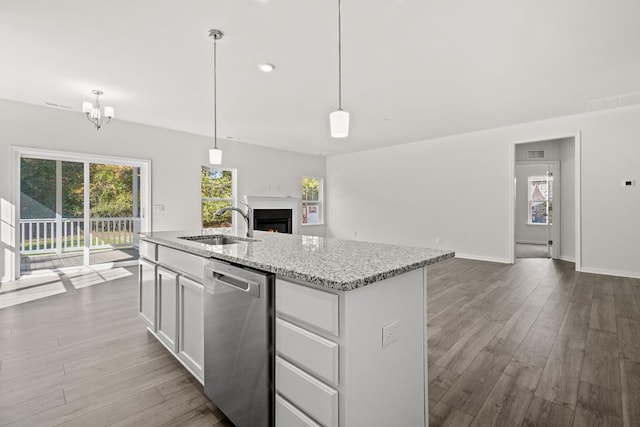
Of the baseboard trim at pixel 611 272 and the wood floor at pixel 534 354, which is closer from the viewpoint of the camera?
the wood floor at pixel 534 354

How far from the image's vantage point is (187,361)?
6.14 ft

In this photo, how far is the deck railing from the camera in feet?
15.2

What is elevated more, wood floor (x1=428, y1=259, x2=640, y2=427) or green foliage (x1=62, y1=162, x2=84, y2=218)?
green foliage (x1=62, y1=162, x2=84, y2=218)

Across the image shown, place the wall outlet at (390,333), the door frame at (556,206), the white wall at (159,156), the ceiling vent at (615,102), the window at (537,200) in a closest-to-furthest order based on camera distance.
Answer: the wall outlet at (390,333) → the ceiling vent at (615,102) → the white wall at (159,156) → the door frame at (556,206) → the window at (537,200)

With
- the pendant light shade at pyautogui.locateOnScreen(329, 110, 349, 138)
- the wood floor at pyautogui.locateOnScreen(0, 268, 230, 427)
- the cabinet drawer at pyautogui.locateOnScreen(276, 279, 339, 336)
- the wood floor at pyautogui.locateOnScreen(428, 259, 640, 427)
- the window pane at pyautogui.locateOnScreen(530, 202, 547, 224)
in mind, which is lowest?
the wood floor at pyautogui.locateOnScreen(0, 268, 230, 427)

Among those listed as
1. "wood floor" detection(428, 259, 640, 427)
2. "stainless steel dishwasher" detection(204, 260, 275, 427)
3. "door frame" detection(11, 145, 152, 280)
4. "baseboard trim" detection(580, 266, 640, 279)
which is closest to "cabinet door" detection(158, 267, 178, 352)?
"stainless steel dishwasher" detection(204, 260, 275, 427)

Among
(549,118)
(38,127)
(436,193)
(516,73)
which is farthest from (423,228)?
(38,127)

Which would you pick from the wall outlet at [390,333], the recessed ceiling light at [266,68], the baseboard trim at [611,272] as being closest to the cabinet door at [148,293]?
the wall outlet at [390,333]

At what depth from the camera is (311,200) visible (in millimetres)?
8883

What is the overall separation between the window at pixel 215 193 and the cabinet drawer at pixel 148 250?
4097 millimetres

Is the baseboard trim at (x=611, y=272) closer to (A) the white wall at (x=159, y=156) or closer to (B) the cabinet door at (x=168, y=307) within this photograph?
(B) the cabinet door at (x=168, y=307)

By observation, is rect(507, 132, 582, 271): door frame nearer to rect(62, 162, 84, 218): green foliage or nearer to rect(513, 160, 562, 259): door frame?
rect(513, 160, 562, 259): door frame

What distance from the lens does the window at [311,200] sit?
8664 mm

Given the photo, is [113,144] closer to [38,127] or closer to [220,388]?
[38,127]
